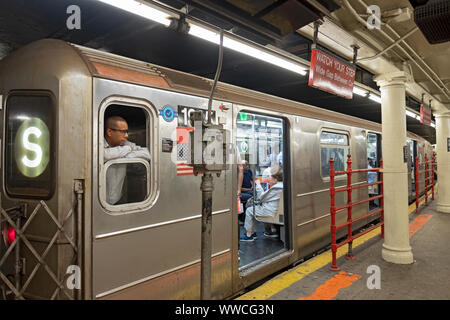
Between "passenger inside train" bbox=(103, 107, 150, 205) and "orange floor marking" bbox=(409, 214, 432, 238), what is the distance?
17.3 feet

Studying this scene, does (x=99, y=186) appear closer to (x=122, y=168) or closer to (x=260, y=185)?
(x=122, y=168)

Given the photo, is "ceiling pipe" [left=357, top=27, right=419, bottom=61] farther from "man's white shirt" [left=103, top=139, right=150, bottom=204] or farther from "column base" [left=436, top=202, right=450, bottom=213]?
"column base" [left=436, top=202, right=450, bottom=213]

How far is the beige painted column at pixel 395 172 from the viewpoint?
13.4 ft

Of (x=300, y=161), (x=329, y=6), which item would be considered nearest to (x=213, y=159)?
(x=329, y=6)

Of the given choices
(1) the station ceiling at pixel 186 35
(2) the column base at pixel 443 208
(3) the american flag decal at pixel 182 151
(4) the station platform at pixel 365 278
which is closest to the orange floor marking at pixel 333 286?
(4) the station platform at pixel 365 278

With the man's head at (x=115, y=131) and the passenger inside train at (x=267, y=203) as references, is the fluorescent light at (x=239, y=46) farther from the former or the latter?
the passenger inside train at (x=267, y=203)

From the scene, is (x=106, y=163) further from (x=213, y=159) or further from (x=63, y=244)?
(x=213, y=159)

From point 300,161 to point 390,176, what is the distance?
1222 millimetres

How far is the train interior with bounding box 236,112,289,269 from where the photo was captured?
4.23 meters

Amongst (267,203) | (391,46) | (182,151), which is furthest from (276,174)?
(182,151)

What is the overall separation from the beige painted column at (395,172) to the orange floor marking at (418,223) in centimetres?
187

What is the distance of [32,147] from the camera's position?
2.23m

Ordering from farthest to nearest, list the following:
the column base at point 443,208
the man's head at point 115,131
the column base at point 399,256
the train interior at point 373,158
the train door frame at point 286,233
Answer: the column base at point 443,208 < the train interior at point 373,158 < the column base at point 399,256 < the train door frame at point 286,233 < the man's head at point 115,131

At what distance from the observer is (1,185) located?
231 centimetres
